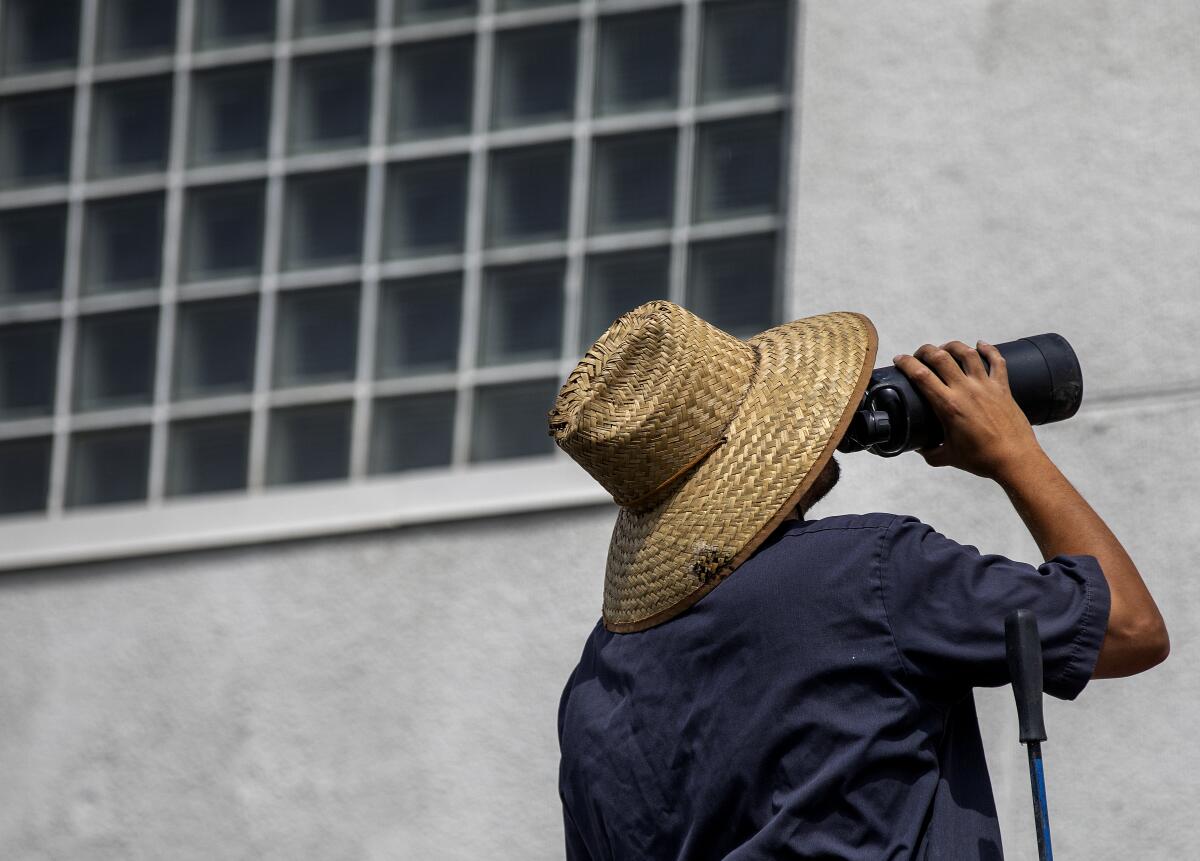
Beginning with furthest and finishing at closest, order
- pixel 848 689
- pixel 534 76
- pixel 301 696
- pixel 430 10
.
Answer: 1. pixel 430 10
2. pixel 534 76
3. pixel 301 696
4. pixel 848 689

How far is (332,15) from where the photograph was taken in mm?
5434

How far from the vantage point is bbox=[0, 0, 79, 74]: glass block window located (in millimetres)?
5668

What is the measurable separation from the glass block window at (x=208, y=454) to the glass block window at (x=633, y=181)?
3.72 ft

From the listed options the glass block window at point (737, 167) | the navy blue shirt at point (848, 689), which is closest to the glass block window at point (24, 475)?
the glass block window at point (737, 167)

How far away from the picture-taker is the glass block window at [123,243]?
18.0 ft

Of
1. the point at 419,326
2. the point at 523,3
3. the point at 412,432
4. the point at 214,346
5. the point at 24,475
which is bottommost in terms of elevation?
the point at 24,475

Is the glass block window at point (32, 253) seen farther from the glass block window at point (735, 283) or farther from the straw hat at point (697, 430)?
the straw hat at point (697, 430)

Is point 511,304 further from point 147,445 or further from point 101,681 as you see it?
point 101,681

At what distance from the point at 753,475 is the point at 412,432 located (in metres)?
2.35

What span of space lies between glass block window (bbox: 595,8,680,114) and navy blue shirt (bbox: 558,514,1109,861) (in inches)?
97.2

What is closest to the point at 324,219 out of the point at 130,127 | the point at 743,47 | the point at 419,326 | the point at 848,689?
the point at 419,326

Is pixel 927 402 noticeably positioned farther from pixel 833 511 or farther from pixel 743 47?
pixel 743 47

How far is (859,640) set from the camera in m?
2.68

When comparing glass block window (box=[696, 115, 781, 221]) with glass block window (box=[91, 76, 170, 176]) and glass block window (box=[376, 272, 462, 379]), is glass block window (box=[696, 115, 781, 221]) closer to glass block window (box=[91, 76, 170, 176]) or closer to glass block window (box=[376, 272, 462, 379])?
glass block window (box=[376, 272, 462, 379])
